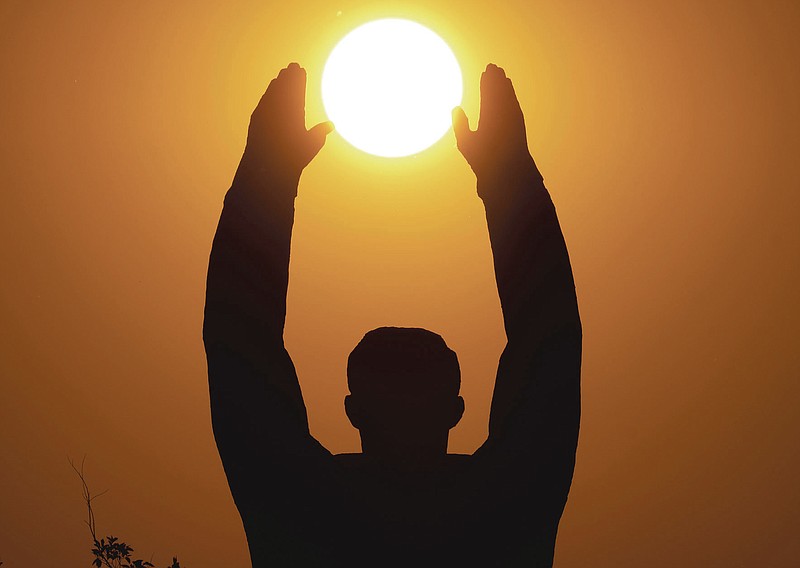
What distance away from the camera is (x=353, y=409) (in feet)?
7.07

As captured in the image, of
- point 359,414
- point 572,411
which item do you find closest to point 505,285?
point 572,411

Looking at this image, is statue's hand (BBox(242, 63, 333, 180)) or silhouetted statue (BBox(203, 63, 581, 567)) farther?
statue's hand (BBox(242, 63, 333, 180))

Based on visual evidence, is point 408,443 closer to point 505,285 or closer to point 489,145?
point 505,285

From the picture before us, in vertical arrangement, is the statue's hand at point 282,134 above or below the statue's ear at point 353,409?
above

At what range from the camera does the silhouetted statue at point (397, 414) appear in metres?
2.06

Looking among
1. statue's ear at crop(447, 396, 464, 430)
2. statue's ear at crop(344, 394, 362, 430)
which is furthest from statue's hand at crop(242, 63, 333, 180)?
statue's ear at crop(447, 396, 464, 430)

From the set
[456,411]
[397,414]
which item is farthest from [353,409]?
[456,411]

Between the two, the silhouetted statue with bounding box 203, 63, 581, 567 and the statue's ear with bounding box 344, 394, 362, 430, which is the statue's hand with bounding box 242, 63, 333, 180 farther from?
the statue's ear with bounding box 344, 394, 362, 430

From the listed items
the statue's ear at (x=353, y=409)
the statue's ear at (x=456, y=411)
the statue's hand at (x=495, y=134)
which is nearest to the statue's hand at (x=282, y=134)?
the statue's hand at (x=495, y=134)

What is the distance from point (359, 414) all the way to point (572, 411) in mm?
511

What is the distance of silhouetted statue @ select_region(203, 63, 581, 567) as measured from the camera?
6.76 feet

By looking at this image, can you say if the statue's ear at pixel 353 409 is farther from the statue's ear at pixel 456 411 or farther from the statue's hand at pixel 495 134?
the statue's hand at pixel 495 134

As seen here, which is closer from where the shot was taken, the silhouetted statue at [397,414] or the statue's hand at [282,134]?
the silhouetted statue at [397,414]

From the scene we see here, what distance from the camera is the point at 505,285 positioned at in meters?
2.17
